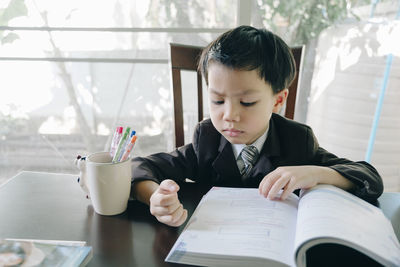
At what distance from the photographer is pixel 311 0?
1997 millimetres

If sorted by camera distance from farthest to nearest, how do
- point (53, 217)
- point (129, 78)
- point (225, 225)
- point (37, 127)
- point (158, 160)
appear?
point (37, 127), point (129, 78), point (158, 160), point (53, 217), point (225, 225)

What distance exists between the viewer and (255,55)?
82cm

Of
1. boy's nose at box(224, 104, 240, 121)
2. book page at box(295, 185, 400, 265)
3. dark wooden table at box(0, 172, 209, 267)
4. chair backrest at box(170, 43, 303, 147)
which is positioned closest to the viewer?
book page at box(295, 185, 400, 265)

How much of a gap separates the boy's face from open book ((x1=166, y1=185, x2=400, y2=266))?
0.65ft

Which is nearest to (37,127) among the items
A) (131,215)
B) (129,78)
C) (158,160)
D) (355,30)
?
(129,78)

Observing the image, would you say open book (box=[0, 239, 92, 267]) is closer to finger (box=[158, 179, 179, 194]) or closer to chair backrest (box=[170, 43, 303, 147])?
finger (box=[158, 179, 179, 194])

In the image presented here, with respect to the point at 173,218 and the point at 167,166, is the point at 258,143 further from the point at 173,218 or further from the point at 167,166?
the point at 173,218

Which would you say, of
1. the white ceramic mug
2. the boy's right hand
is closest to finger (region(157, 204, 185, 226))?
the boy's right hand

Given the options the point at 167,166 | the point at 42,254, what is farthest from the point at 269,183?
the point at 42,254

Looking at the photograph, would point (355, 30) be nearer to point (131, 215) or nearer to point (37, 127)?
point (131, 215)

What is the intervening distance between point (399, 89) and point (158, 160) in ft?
5.53

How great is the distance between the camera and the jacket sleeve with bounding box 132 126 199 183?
0.82 metres

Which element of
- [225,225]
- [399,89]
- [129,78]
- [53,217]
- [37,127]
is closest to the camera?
[225,225]

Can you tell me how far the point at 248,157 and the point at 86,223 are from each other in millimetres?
444
